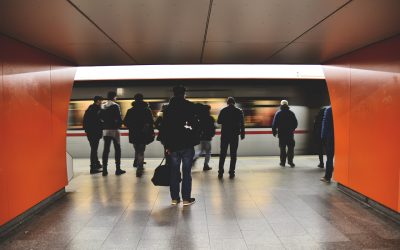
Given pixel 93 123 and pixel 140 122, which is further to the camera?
pixel 93 123

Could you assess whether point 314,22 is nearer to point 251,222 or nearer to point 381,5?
point 381,5

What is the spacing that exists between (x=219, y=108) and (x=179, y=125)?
5.51m

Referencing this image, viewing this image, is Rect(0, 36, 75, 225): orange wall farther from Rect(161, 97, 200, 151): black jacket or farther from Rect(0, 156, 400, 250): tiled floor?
Rect(161, 97, 200, 151): black jacket

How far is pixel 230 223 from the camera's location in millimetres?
4324

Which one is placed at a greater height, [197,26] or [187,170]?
[197,26]

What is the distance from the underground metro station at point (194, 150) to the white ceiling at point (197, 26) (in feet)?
0.07

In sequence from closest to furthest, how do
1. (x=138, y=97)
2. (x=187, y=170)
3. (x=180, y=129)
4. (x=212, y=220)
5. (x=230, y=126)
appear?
(x=212, y=220), (x=180, y=129), (x=187, y=170), (x=230, y=126), (x=138, y=97)

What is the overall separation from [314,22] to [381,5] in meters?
0.79

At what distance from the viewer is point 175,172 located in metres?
5.19

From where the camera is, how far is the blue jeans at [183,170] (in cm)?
507

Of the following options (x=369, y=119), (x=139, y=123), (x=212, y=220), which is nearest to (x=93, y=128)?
(x=139, y=123)

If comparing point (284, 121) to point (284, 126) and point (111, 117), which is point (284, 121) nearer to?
point (284, 126)

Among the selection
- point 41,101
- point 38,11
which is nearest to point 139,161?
point 41,101

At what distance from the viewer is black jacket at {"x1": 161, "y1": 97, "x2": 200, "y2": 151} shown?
495 centimetres
